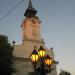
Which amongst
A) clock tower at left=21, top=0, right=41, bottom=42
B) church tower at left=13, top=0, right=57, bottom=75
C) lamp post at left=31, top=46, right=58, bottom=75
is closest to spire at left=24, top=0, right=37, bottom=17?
church tower at left=13, top=0, right=57, bottom=75

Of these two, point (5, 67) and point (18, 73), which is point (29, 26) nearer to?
point (18, 73)

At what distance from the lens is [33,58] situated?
12984mm

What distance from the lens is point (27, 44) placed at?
43438 millimetres

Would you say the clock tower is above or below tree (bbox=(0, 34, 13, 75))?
above

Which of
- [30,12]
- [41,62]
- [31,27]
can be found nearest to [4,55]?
→ [31,27]

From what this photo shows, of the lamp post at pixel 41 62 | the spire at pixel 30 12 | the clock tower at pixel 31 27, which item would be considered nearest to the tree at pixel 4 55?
the clock tower at pixel 31 27

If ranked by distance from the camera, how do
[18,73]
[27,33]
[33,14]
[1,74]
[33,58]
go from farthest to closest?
[33,14] < [27,33] < [18,73] < [1,74] < [33,58]

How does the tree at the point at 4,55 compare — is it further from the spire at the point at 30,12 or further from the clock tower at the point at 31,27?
the spire at the point at 30,12

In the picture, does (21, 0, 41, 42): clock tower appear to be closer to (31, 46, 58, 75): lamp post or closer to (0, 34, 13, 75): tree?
(0, 34, 13, 75): tree

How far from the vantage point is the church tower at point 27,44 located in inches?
1607

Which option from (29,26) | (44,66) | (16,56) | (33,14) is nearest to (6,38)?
(16,56)

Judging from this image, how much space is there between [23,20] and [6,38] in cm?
1361

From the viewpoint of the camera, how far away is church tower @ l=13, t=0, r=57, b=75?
1607 inches

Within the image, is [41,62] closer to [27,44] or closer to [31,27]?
[27,44]
